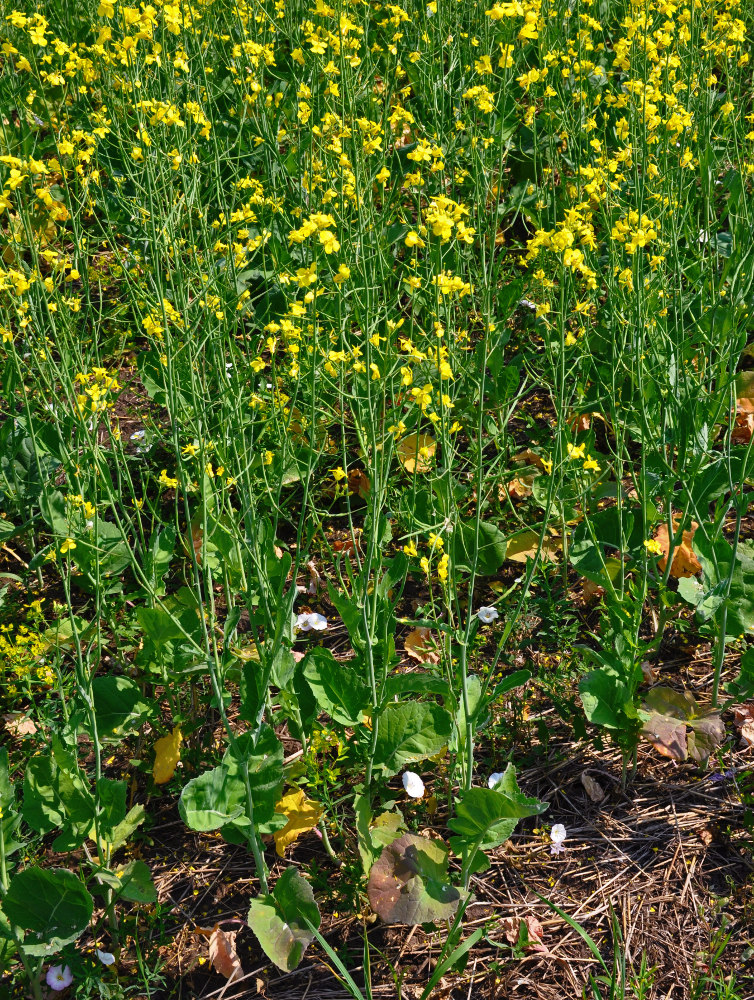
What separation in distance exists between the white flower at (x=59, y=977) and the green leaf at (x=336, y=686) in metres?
0.75

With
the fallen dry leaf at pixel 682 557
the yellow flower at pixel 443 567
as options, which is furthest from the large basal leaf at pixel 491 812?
the fallen dry leaf at pixel 682 557

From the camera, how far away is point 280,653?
2.07m

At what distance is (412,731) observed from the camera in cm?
203

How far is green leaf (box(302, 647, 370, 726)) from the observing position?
6.72ft

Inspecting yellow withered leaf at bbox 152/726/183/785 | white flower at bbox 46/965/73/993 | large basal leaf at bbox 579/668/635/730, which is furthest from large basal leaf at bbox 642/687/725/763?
white flower at bbox 46/965/73/993

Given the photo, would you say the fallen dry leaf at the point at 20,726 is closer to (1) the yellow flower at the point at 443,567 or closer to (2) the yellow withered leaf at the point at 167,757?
(2) the yellow withered leaf at the point at 167,757

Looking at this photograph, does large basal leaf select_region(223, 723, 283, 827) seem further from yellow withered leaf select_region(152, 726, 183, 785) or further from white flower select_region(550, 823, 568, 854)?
white flower select_region(550, 823, 568, 854)

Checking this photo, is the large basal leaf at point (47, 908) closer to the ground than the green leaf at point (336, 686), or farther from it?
closer to the ground

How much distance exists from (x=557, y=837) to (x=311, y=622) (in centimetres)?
87

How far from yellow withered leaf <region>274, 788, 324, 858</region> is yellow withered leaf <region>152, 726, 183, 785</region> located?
12.7 inches

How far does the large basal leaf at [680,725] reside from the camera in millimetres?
2115

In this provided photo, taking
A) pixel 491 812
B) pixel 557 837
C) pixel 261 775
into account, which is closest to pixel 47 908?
pixel 261 775

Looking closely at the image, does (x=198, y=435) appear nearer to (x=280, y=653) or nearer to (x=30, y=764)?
(x=280, y=653)

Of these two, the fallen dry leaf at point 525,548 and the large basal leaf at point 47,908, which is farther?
the fallen dry leaf at point 525,548
